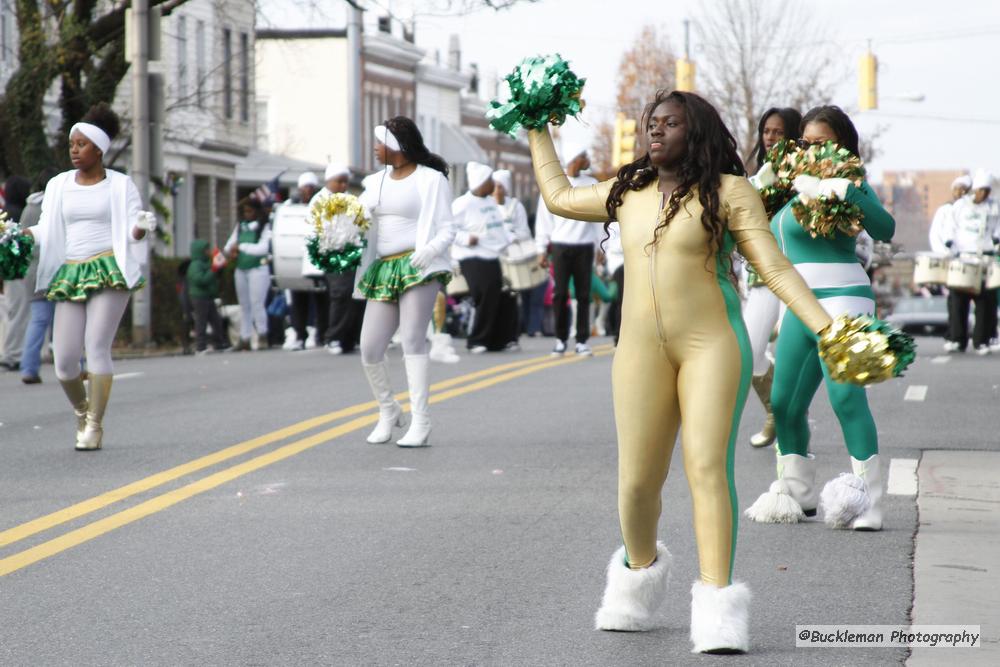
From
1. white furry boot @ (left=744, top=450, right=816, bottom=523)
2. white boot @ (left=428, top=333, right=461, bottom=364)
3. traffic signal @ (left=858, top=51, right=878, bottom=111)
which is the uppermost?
traffic signal @ (left=858, top=51, right=878, bottom=111)

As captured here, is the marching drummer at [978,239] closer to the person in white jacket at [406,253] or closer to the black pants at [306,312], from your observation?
the black pants at [306,312]

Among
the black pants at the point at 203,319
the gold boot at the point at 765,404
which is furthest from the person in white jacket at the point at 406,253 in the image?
the black pants at the point at 203,319

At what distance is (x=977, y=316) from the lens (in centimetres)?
2094

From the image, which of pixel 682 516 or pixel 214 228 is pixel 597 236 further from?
pixel 214 228

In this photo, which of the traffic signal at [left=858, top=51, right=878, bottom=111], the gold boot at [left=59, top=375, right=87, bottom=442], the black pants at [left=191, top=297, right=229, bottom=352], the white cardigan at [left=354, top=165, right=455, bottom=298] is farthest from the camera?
the traffic signal at [left=858, top=51, right=878, bottom=111]

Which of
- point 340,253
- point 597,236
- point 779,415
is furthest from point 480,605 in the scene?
point 597,236

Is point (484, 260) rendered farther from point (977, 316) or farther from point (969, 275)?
point (977, 316)

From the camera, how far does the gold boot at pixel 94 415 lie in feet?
34.6

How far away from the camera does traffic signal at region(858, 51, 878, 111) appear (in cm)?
3394

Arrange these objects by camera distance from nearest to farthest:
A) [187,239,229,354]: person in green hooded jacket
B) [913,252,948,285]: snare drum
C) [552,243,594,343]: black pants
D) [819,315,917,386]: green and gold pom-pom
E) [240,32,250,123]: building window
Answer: [819,315,917,386]: green and gold pom-pom, [552,243,594,343]: black pants, [913,252,948,285]: snare drum, [187,239,229,354]: person in green hooded jacket, [240,32,250,123]: building window

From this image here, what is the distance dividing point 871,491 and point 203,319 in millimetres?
15706

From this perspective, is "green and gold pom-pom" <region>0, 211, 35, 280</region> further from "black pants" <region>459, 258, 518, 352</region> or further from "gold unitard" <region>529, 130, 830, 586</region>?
"black pants" <region>459, 258, 518, 352</region>

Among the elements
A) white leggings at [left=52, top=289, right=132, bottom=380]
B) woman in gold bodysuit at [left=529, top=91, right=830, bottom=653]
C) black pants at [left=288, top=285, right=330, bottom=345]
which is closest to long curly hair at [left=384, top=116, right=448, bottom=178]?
white leggings at [left=52, top=289, right=132, bottom=380]

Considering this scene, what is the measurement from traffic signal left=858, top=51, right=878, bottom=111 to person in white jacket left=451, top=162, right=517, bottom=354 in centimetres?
1530
